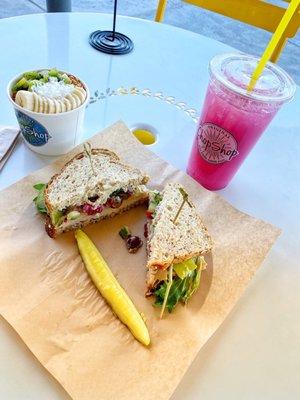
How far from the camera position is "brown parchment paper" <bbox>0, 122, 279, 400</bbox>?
0.82 m

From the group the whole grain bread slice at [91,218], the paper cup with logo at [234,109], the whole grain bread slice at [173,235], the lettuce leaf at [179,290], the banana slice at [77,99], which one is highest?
the paper cup with logo at [234,109]

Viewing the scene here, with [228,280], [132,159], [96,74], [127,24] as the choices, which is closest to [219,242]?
[228,280]

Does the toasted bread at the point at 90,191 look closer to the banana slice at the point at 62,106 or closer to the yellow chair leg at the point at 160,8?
the banana slice at the point at 62,106

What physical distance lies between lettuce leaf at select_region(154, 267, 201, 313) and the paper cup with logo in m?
0.40

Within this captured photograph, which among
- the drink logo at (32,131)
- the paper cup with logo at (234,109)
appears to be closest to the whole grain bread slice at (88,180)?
the drink logo at (32,131)

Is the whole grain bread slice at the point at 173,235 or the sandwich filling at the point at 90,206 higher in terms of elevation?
the whole grain bread slice at the point at 173,235

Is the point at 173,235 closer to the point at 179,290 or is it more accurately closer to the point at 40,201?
the point at 179,290

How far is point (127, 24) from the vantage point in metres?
1.91

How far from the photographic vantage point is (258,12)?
190 centimetres

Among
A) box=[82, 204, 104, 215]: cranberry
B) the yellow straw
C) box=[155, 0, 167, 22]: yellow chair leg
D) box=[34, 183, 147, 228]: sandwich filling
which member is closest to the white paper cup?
box=[34, 183, 147, 228]: sandwich filling

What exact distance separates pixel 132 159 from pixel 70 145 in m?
0.22

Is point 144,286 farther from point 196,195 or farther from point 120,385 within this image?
point 196,195

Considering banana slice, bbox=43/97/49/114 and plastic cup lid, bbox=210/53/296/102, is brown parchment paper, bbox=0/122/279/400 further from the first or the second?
plastic cup lid, bbox=210/53/296/102

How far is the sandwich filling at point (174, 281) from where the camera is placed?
955 millimetres
